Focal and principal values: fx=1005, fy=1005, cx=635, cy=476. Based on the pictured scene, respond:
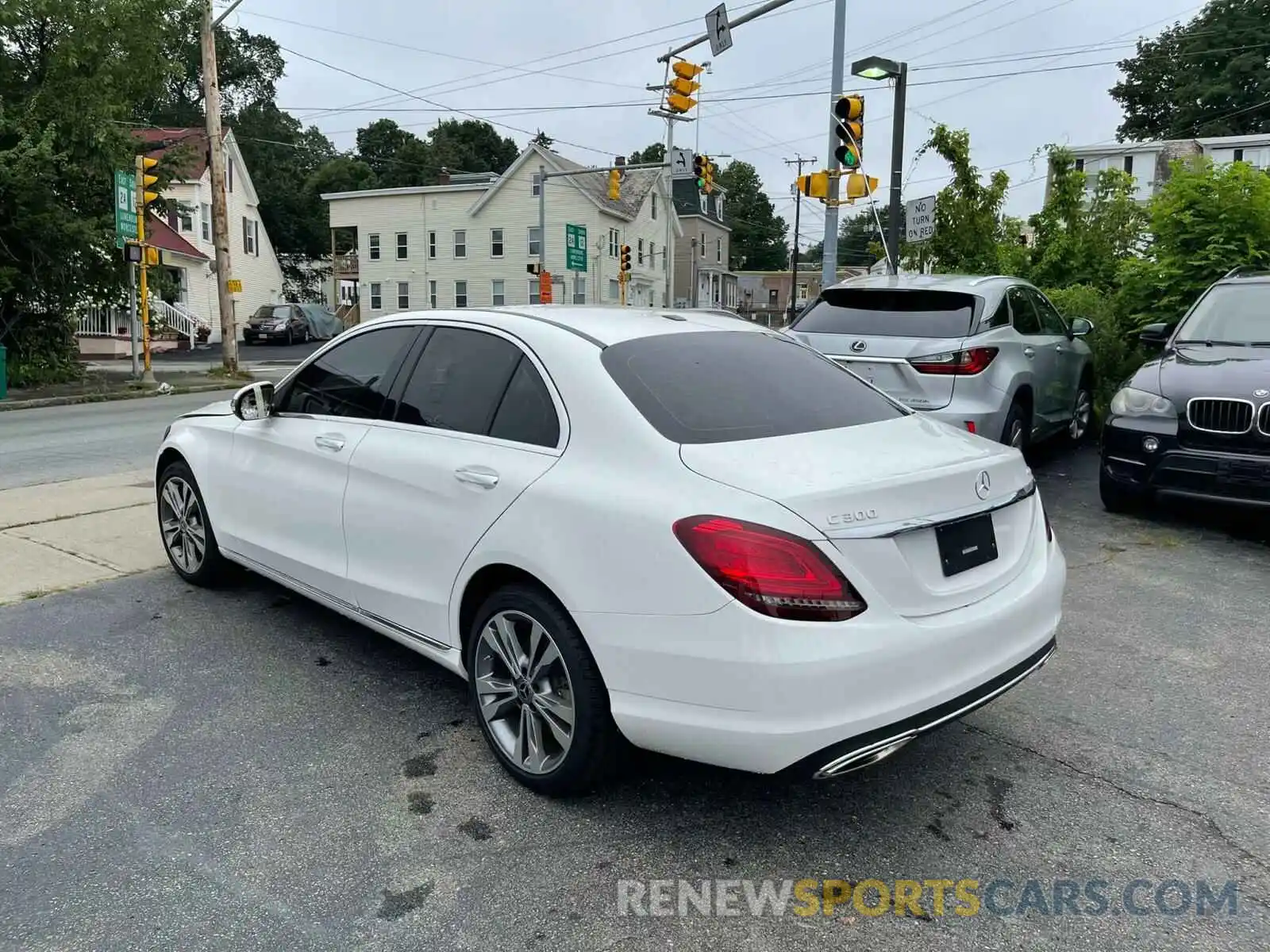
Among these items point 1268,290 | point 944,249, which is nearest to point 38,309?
point 944,249

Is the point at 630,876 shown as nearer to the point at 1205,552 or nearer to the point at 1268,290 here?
the point at 1205,552

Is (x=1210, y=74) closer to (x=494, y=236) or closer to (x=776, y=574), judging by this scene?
(x=494, y=236)

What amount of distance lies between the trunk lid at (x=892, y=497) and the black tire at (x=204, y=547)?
3286 millimetres

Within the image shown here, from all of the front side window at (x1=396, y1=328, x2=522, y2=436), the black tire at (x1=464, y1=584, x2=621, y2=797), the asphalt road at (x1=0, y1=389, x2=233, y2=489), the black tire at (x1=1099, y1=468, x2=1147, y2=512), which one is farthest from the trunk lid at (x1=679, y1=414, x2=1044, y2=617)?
the asphalt road at (x1=0, y1=389, x2=233, y2=489)

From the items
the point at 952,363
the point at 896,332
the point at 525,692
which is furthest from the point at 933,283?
the point at 525,692

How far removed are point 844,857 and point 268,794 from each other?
1.88 meters

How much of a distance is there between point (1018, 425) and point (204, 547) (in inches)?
239

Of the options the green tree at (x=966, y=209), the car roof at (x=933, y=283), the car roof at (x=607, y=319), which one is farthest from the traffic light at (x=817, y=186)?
the car roof at (x=607, y=319)

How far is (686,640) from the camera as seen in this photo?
2.77 m

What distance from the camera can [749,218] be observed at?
374 feet

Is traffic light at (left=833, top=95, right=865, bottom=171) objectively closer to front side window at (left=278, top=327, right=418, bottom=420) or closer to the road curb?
front side window at (left=278, top=327, right=418, bottom=420)

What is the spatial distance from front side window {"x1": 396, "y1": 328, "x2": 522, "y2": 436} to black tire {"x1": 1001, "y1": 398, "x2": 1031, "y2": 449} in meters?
5.02

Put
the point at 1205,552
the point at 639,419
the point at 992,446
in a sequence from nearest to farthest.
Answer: the point at 639,419
the point at 992,446
the point at 1205,552

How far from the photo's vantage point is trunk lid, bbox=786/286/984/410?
733cm
